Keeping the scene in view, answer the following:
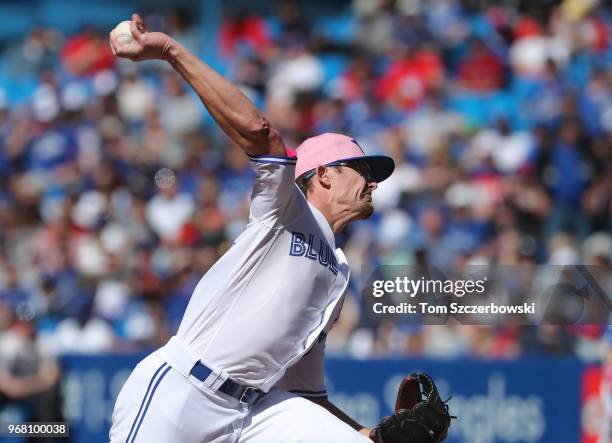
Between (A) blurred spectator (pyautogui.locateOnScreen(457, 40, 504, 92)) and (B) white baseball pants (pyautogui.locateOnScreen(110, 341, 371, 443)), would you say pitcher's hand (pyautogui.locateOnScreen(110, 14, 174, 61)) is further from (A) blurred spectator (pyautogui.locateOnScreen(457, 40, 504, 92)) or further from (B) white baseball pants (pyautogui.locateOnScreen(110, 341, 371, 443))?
(A) blurred spectator (pyautogui.locateOnScreen(457, 40, 504, 92))

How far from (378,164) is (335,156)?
0.61 ft

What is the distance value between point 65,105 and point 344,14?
147 inches

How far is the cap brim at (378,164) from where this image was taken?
4.57m

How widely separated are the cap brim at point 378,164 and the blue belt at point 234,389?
3.44ft

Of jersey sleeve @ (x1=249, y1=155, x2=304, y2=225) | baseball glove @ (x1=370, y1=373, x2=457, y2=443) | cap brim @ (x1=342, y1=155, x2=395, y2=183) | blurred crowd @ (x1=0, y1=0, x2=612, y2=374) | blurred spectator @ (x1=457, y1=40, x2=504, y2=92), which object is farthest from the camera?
blurred spectator @ (x1=457, y1=40, x2=504, y2=92)

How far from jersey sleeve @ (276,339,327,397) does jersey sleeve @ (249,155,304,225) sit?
2.93 ft

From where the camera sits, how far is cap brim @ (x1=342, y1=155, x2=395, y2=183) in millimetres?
4570

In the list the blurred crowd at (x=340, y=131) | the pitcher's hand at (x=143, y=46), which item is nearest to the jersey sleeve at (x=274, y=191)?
the pitcher's hand at (x=143, y=46)

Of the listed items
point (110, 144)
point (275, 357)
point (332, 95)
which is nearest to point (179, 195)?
point (110, 144)

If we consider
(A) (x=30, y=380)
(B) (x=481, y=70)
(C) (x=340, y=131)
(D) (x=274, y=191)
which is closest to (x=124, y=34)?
(D) (x=274, y=191)

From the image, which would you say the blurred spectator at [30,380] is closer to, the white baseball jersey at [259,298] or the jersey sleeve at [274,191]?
the white baseball jersey at [259,298]

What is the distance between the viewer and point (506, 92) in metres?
12.0

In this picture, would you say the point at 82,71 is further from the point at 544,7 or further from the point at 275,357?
the point at 275,357

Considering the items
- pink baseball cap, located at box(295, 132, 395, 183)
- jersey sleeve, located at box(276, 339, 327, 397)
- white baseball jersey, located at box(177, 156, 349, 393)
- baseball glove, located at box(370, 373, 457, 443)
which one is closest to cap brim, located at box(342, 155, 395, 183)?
pink baseball cap, located at box(295, 132, 395, 183)
